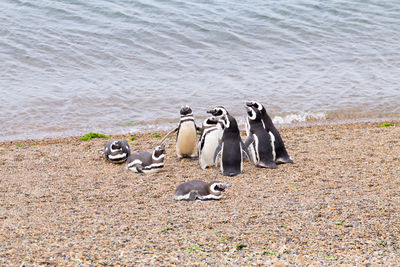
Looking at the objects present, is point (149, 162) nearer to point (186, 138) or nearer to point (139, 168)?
point (139, 168)

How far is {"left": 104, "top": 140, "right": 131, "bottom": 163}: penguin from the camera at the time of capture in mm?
8086

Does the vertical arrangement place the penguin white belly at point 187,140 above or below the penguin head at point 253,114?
below

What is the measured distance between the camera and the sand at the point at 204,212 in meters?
4.54

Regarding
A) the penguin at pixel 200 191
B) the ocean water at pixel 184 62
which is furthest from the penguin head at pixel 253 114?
the ocean water at pixel 184 62

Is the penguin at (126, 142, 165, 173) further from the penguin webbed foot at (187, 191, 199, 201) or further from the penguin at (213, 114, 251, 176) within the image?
the penguin webbed foot at (187, 191, 199, 201)

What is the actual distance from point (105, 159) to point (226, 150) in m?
2.12

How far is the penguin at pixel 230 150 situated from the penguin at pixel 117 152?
140 centimetres

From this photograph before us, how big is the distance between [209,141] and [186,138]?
50 cm

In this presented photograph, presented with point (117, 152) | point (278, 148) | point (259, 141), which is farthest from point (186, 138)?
point (278, 148)

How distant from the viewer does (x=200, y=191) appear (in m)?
6.35

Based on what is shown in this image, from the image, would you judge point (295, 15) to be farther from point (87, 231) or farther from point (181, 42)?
point (87, 231)

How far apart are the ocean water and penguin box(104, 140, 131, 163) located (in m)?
2.88

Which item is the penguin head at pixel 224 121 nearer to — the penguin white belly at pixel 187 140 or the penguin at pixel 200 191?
the penguin white belly at pixel 187 140

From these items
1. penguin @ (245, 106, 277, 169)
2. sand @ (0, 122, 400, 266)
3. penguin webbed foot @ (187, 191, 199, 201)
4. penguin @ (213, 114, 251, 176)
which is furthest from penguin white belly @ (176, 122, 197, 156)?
penguin webbed foot @ (187, 191, 199, 201)
